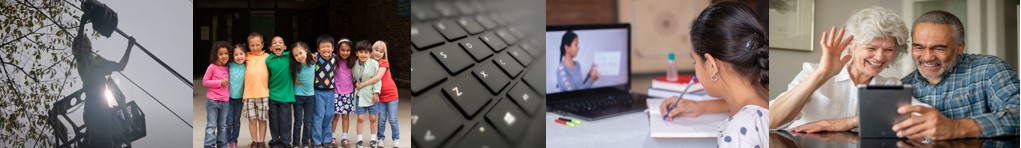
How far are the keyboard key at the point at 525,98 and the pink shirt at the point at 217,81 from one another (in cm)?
117

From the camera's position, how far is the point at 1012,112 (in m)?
3.96

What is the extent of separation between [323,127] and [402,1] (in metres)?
0.84

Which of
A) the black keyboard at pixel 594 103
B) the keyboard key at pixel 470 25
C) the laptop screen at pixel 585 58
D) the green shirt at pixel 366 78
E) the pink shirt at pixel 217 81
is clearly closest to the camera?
the laptop screen at pixel 585 58

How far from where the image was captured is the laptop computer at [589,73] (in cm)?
345

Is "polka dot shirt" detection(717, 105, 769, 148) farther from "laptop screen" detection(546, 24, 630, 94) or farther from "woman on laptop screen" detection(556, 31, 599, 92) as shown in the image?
"woman on laptop screen" detection(556, 31, 599, 92)

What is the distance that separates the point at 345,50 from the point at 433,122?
1.72 ft

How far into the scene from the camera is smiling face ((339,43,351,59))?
397 cm

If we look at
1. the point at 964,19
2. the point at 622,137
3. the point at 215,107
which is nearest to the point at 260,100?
the point at 215,107

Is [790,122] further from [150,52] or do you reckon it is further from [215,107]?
[150,52]

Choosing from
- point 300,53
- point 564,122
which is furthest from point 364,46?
point 564,122

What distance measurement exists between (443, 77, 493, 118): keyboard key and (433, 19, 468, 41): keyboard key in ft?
0.60

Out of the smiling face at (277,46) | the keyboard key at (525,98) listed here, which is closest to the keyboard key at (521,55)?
the keyboard key at (525,98)

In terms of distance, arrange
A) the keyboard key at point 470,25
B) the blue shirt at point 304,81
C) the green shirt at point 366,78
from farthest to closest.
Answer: the green shirt at point 366,78 → the blue shirt at point 304,81 → the keyboard key at point 470,25

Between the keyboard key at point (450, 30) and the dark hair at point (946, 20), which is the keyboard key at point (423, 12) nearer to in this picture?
the keyboard key at point (450, 30)
